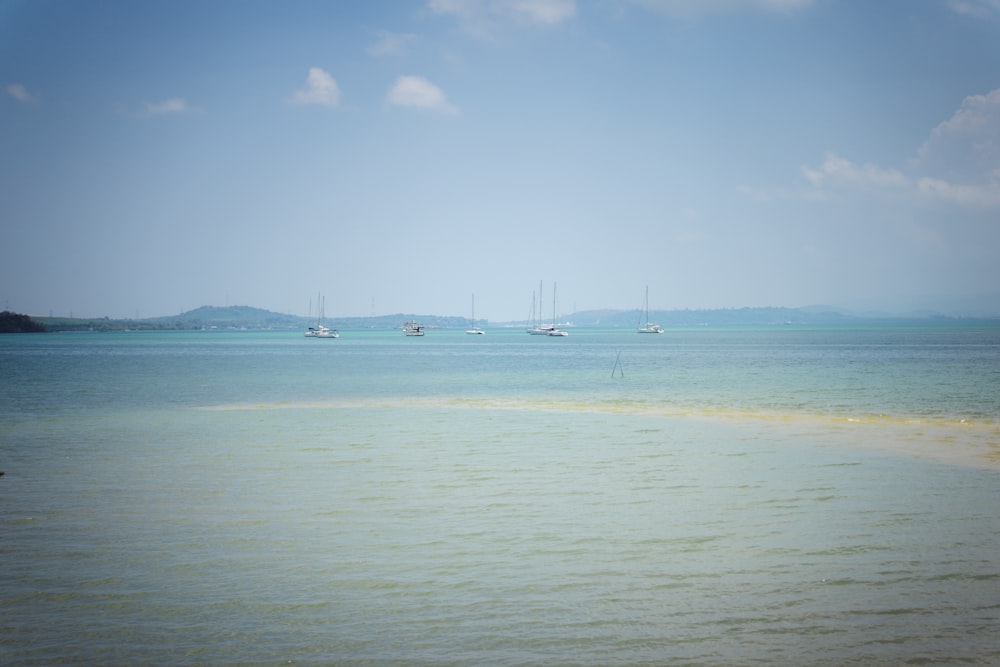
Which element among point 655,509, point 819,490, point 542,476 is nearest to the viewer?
point 655,509

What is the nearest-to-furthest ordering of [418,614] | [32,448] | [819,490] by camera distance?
[418,614] → [819,490] → [32,448]

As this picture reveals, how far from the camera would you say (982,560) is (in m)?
11.2

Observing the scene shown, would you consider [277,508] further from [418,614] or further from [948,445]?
[948,445]

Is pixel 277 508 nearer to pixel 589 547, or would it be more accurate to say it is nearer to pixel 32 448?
pixel 589 547

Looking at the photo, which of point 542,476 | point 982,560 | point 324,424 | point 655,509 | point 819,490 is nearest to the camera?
point 982,560

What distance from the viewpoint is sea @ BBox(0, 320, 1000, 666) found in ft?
27.7

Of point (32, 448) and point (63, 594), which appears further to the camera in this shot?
point (32, 448)

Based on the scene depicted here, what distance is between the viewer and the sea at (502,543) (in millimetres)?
8430

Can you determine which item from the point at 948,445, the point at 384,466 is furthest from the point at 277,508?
the point at 948,445

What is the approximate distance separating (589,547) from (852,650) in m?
4.56

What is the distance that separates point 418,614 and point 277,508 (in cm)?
648

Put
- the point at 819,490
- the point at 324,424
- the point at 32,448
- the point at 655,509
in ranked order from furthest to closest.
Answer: the point at 324,424, the point at 32,448, the point at 819,490, the point at 655,509

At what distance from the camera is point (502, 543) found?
12.3 m

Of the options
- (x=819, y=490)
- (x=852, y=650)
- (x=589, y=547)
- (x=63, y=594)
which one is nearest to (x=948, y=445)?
(x=819, y=490)
